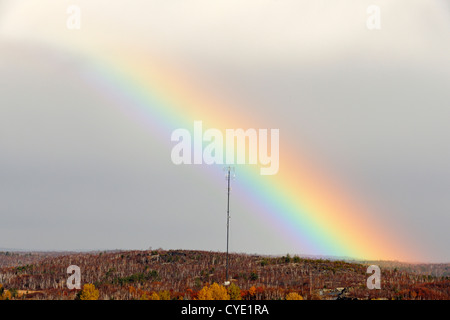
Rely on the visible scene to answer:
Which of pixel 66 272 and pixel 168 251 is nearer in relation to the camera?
pixel 66 272
